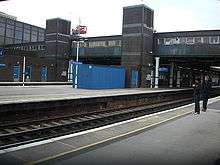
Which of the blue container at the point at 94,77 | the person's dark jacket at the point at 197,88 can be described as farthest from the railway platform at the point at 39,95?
the blue container at the point at 94,77

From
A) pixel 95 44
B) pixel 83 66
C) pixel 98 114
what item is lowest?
pixel 98 114

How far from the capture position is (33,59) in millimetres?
49812

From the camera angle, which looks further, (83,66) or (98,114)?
(83,66)

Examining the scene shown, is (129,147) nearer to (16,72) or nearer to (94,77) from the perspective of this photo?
(94,77)

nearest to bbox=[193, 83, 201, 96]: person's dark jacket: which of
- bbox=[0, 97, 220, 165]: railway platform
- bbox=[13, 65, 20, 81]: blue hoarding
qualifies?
bbox=[0, 97, 220, 165]: railway platform

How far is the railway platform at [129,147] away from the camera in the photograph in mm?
6910

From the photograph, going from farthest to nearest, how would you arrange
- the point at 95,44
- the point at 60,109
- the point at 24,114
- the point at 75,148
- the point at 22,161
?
the point at 95,44
the point at 60,109
the point at 24,114
the point at 75,148
the point at 22,161

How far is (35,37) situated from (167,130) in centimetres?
7242

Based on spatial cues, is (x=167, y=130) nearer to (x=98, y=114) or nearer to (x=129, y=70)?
(x=98, y=114)

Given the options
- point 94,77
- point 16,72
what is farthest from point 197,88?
point 16,72

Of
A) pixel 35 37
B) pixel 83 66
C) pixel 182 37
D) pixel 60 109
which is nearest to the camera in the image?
pixel 60 109

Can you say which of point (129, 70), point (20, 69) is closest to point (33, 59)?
point (20, 69)

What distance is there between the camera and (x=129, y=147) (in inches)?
318

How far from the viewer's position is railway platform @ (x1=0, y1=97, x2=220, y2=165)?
6.91 m
